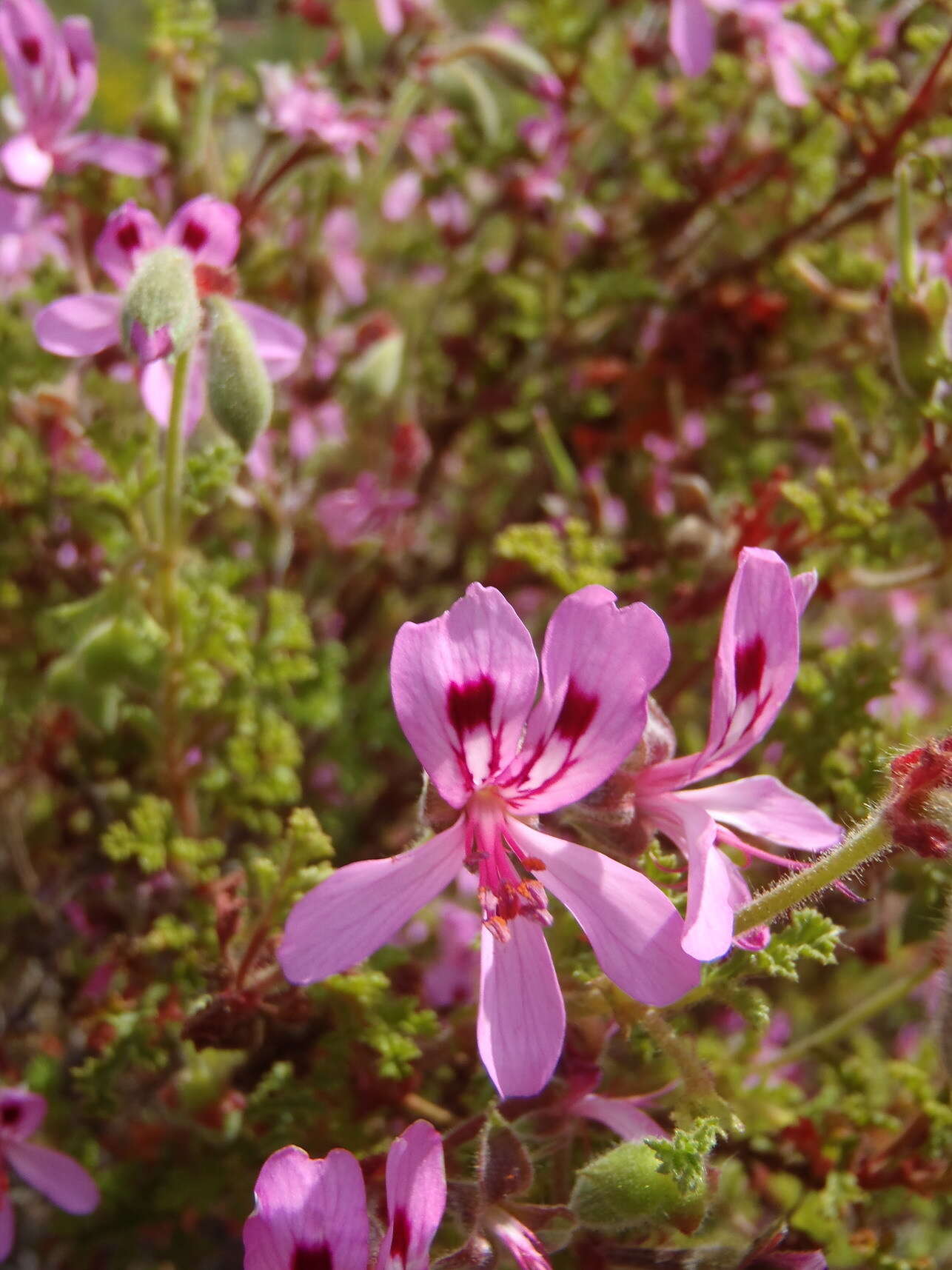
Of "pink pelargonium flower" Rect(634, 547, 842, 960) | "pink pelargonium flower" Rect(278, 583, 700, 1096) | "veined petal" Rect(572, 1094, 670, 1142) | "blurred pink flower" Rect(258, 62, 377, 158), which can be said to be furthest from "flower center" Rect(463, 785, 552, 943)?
"blurred pink flower" Rect(258, 62, 377, 158)

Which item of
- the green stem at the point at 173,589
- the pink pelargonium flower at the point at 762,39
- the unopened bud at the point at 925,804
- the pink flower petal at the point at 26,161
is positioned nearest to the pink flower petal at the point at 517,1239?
the unopened bud at the point at 925,804

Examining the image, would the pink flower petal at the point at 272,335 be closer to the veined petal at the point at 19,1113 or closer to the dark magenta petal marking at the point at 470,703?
the dark magenta petal marking at the point at 470,703

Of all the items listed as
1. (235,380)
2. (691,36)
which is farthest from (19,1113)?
(691,36)

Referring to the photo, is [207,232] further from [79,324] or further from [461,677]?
[461,677]

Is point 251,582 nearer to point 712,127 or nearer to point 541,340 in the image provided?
point 541,340

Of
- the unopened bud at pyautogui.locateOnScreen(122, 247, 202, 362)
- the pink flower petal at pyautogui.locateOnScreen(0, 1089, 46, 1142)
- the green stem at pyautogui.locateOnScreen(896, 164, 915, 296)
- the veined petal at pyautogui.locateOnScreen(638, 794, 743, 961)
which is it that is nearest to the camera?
the veined petal at pyautogui.locateOnScreen(638, 794, 743, 961)

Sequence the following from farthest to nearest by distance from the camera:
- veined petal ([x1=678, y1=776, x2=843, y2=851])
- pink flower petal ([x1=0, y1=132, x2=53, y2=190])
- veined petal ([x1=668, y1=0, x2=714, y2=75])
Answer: veined petal ([x1=668, y1=0, x2=714, y2=75]) → pink flower petal ([x1=0, y1=132, x2=53, y2=190]) → veined petal ([x1=678, y1=776, x2=843, y2=851])

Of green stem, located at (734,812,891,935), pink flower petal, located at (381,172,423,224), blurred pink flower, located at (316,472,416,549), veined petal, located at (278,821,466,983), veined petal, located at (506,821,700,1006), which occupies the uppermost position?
green stem, located at (734,812,891,935)

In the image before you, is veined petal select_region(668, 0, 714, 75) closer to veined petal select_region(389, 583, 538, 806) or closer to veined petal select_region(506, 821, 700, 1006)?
veined petal select_region(389, 583, 538, 806)
